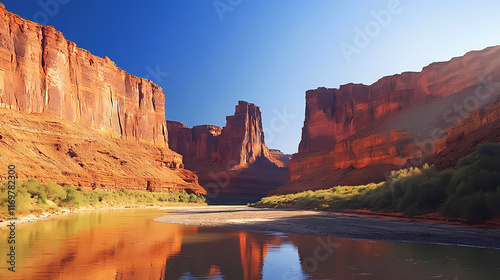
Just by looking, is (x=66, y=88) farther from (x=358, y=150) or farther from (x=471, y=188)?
(x=471, y=188)

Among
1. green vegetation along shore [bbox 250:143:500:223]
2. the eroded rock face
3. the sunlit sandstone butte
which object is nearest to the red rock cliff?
the sunlit sandstone butte

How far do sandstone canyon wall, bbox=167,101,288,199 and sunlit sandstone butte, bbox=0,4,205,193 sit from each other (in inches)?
1005

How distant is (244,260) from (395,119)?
74824 mm

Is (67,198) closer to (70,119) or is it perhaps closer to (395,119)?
(70,119)

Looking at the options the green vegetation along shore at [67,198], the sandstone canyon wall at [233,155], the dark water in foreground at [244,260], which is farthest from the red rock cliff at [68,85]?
the dark water in foreground at [244,260]

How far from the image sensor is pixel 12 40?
6062 cm

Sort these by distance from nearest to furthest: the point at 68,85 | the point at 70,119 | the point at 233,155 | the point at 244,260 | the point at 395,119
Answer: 1. the point at 244,260
2. the point at 70,119
3. the point at 68,85
4. the point at 395,119
5. the point at 233,155

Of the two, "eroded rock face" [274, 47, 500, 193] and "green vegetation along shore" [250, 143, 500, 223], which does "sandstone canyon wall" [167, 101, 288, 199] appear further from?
"green vegetation along shore" [250, 143, 500, 223]

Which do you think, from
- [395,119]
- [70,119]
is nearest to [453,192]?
[395,119]

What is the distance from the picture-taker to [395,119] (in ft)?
247

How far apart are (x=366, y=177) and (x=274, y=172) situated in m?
74.9

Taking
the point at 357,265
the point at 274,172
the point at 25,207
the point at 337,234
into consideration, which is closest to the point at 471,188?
the point at 337,234

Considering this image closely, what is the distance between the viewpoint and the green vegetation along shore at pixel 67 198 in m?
21.8

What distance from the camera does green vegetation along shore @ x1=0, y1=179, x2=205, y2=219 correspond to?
21.8 m
